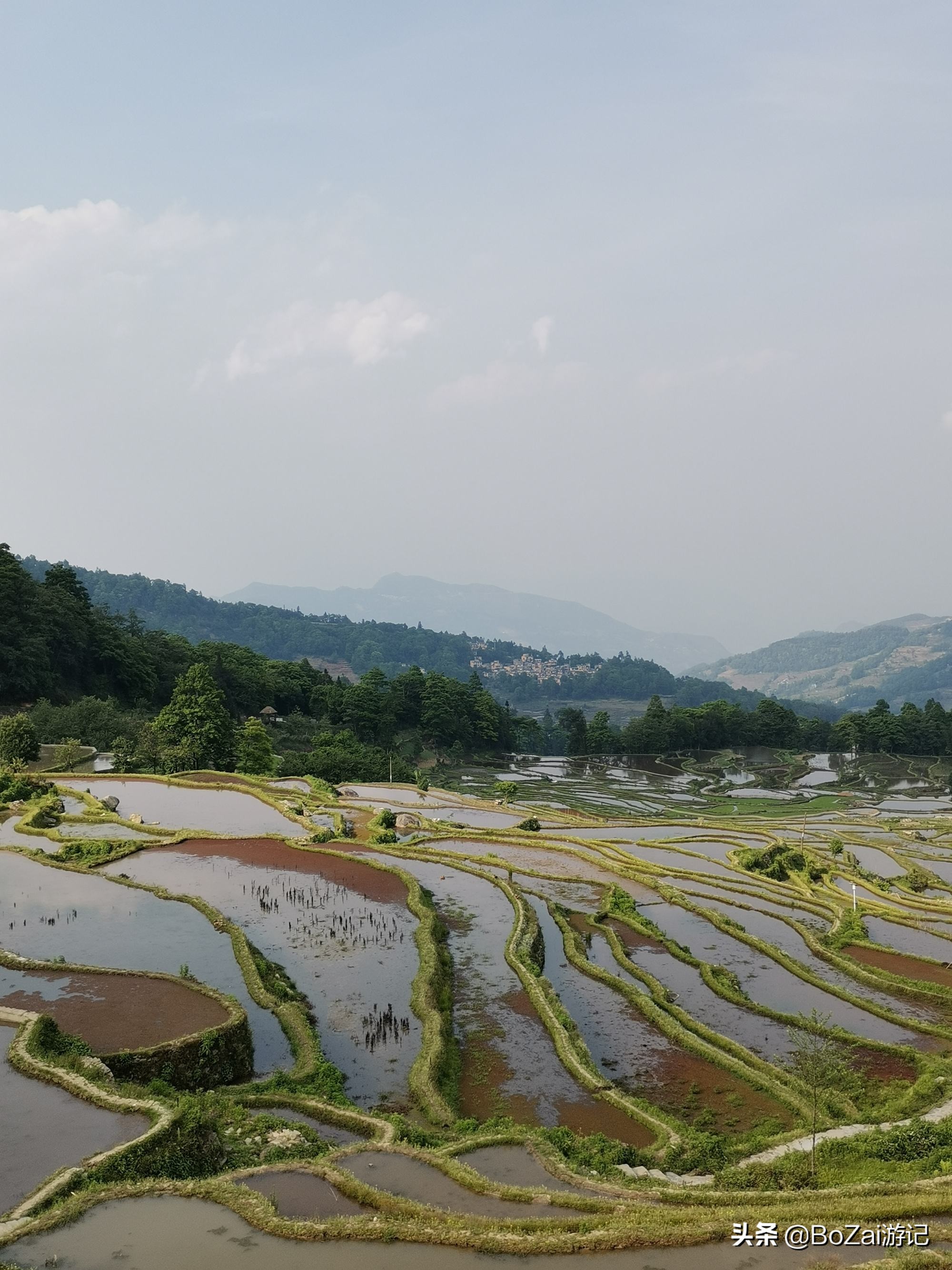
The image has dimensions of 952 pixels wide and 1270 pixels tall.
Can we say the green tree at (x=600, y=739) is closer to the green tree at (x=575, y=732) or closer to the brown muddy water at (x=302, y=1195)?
the green tree at (x=575, y=732)

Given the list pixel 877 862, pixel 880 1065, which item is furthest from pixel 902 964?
pixel 877 862

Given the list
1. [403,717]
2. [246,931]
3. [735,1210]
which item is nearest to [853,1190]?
[735,1210]

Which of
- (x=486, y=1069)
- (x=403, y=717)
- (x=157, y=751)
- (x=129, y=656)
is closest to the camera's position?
(x=486, y=1069)

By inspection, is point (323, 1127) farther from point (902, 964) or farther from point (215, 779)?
point (215, 779)

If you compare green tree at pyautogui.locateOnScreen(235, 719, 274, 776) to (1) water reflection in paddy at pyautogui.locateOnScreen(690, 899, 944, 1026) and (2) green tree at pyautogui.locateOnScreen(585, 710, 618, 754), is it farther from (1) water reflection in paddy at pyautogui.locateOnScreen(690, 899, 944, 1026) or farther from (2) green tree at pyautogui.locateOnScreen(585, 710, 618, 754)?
(2) green tree at pyautogui.locateOnScreen(585, 710, 618, 754)

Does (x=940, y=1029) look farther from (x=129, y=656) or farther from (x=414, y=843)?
(x=129, y=656)

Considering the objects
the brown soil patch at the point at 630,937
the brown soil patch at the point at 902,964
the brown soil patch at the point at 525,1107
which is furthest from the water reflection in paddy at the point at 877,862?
the brown soil patch at the point at 525,1107
